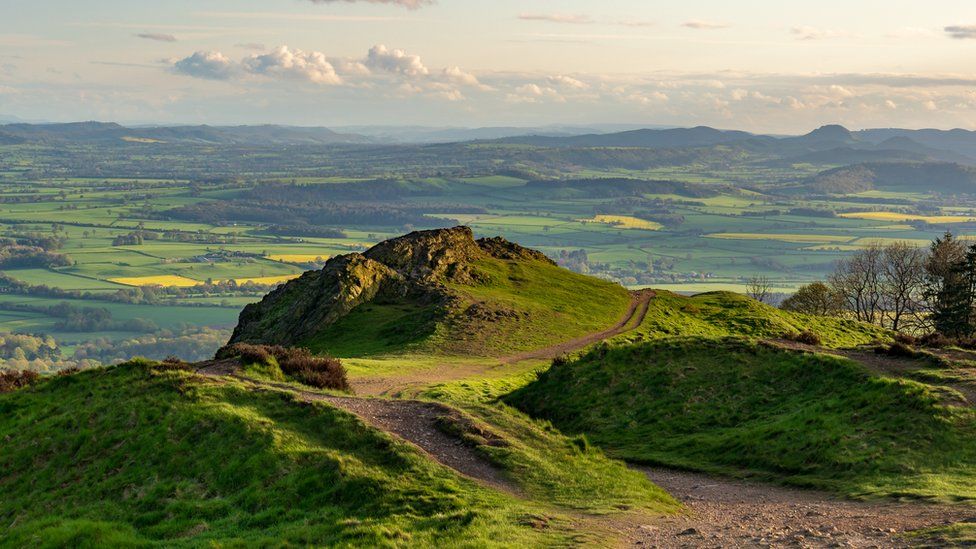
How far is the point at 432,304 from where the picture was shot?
8362 centimetres

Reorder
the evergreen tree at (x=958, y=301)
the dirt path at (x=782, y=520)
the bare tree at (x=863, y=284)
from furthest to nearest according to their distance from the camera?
the bare tree at (x=863, y=284) → the evergreen tree at (x=958, y=301) → the dirt path at (x=782, y=520)

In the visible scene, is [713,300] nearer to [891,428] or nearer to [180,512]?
[891,428]

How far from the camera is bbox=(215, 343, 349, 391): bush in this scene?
145 feet

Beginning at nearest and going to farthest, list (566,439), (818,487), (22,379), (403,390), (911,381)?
(818,487) < (566,439) < (911,381) < (22,379) < (403,390)

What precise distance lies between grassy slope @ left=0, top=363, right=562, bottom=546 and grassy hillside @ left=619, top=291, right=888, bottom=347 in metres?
47.9

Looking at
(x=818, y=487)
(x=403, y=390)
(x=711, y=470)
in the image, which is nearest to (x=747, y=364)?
(x=711, y=470)

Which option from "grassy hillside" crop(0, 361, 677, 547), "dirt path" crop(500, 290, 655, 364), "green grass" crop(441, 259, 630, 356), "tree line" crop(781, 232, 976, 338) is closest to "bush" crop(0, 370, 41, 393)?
"grassy hillside" crop(0, 361, 677, 547)

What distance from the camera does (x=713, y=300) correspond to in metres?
99.6

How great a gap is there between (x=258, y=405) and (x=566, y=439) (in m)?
Answer: 12.5

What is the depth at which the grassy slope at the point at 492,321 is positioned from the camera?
2894 inches

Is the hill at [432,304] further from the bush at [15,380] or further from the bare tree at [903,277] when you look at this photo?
the bare tree at [903,277]

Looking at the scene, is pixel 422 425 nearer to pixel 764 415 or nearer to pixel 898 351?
pixel 764 415

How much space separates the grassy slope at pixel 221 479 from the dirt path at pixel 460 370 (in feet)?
51.5

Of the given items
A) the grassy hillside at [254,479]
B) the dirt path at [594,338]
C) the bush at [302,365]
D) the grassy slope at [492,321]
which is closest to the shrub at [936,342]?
the dirt path at [594,338]
